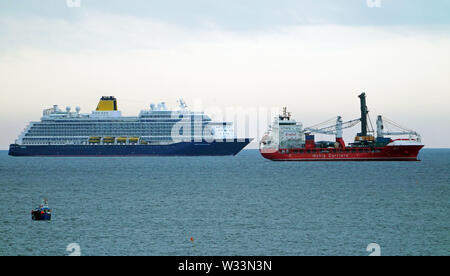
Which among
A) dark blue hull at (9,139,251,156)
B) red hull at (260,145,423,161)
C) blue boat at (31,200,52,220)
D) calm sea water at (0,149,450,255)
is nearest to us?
calm sea water at (0,149,450,255)

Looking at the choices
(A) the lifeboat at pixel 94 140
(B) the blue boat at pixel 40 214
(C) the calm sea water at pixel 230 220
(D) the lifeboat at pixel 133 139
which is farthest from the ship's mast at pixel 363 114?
(B) the blue boat at pixel 40 214

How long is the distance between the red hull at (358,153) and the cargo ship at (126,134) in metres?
18.0

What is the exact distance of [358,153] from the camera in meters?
90.7

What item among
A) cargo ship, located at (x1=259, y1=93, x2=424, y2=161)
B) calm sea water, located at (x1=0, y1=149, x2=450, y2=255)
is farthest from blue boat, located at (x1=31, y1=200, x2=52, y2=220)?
cargo ship, located at (x1=259, y1=93, x2=424, y2=161)

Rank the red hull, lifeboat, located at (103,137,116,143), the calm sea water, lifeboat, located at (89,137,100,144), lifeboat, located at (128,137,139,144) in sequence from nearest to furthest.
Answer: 1. the calm sea water
2. the red hull
3. lifeboat, located at (128,137,139,144)
4. lifeboat, located at (103,137,116,143)
5. lifeboat, located at (89,137,100,144)

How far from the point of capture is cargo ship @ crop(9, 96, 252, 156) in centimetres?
11100

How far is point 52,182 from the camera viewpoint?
2260 inches

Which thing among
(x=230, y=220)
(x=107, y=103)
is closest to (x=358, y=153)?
(x=107, y=103)

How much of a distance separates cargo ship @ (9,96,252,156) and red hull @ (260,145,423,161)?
18.0 metres

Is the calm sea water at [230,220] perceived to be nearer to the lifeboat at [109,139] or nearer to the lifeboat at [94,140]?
the lifeboat at [109,139]

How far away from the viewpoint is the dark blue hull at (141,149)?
359 feet

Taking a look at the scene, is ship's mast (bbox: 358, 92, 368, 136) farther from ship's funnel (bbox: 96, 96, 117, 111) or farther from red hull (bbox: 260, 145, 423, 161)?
ship's funnel (bbox: 96, 96, 117, 111)
